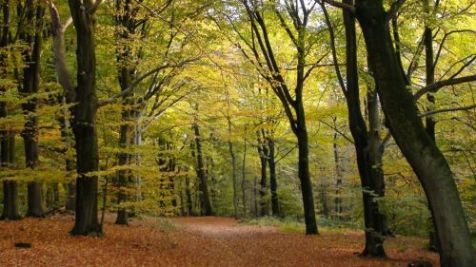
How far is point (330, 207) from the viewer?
48938 mm

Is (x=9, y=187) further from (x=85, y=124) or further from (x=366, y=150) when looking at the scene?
(x=366, y=150)

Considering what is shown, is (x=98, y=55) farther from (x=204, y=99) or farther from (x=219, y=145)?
(x=219, y=145)

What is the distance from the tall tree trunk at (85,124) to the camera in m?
12.1

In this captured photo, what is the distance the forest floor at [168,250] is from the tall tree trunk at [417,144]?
5644mm

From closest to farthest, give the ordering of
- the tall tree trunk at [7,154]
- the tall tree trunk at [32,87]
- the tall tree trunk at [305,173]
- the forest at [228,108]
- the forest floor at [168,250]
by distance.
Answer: the forest at [228,108]
the forest floor at [168,250]
the tall tree trunk at [7,154]
the tall tree trunk at [32,87]
the tall tree trunk at [305,173]

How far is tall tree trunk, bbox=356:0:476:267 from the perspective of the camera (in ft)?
20.1

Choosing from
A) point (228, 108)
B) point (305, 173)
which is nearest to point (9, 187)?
point (305, 173)

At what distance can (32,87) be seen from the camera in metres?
17.0

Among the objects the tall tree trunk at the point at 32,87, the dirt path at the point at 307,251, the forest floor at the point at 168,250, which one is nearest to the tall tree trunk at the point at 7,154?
the tall tree trunk at the point at 32,87

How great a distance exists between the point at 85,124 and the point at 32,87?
248 inches

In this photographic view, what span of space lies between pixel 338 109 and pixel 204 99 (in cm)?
732

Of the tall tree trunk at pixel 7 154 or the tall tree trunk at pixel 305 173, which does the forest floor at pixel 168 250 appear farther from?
the tall tree trunk at pixel 7 154

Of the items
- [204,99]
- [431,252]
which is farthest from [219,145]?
[431,252]

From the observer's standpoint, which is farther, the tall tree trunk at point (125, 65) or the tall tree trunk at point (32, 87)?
the tall tree trunk at point (32, 87)
